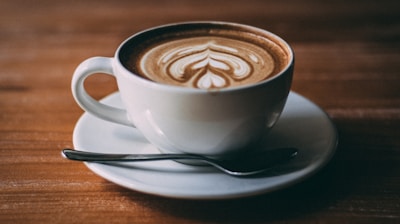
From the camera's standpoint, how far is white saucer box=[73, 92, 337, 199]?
554 millimetres

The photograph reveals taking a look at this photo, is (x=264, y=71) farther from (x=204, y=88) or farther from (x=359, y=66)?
(x=359, y=66)

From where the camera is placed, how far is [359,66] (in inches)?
40.0

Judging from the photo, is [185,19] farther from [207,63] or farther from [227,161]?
[227,161]

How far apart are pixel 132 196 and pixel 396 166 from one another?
1.17 ft

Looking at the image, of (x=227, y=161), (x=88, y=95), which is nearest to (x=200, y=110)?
(x=227, y=161)

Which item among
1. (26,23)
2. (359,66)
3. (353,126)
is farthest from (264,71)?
(26,23)

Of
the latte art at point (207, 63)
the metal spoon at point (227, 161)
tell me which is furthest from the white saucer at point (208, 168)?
the latte art at point (207, 63)

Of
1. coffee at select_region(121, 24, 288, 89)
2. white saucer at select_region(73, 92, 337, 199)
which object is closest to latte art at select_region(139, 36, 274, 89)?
coffee at select_region(121, 24, 288, 89)

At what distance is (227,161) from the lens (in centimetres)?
62

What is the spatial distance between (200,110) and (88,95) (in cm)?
20

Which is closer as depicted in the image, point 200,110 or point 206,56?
point 200,110

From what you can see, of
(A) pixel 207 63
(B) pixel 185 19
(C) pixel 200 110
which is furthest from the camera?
(B) pixel 185 19

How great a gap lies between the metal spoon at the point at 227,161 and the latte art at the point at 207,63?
3.7 inches

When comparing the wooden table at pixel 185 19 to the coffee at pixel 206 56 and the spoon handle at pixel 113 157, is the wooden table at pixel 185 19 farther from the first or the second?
the coffee at pixel 206 56
